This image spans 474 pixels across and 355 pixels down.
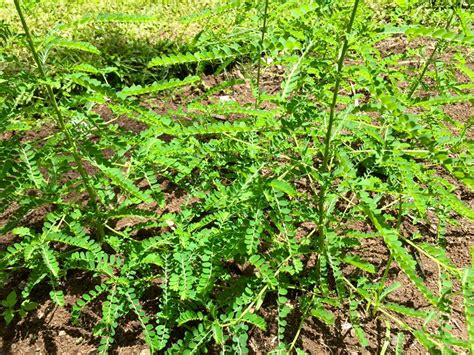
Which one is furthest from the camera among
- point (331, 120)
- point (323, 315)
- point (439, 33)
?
point (323, 315)

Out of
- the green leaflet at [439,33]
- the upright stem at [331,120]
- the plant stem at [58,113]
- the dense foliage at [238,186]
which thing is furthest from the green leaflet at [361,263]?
the plant stem at [58,113]

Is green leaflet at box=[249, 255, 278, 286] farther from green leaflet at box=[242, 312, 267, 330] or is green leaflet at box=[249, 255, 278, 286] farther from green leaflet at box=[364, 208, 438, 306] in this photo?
green leaflet at box=[364, 208, 438, 306]

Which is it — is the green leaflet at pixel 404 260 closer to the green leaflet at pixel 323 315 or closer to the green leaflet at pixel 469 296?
the green leaflet at pixel 469 296

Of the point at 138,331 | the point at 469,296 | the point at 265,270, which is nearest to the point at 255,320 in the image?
the point at 265,270

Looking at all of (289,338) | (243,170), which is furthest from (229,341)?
(243,170)

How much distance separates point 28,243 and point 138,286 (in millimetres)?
445

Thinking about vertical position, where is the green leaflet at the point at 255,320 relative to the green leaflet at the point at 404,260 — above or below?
below

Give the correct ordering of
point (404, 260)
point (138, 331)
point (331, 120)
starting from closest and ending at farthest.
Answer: point (404, 260), point (331, 120), point (138, 331)

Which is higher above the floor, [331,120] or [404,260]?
[331,120]

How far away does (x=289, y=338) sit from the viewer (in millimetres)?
1869

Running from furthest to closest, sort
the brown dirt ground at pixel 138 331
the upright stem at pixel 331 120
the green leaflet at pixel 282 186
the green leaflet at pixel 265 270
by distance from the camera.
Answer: the brown dirt ground at pixel 138 331, the green leaflet at pixel 265 270, the green leaflet at pixel 282 186, the upright stem at pixel 331 120

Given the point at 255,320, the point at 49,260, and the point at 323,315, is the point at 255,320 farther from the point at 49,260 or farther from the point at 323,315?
the point at 49,260

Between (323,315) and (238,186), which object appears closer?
(238,186)

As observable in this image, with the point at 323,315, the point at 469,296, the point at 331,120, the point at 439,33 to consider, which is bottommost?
the point at 323,315
